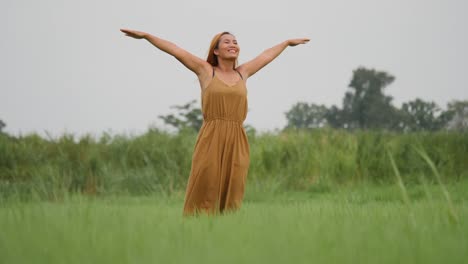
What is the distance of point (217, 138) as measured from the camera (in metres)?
4.42

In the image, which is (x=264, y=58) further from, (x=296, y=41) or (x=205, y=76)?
(x=205, y=76)

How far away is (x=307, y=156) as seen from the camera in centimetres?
1005

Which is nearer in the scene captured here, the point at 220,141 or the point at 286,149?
the point at 220,141

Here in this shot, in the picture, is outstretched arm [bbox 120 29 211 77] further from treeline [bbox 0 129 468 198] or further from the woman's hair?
treeline [bbox 0 129 468 198]

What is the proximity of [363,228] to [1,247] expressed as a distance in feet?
5.49

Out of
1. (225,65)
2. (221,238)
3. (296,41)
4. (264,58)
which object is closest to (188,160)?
(296,41)

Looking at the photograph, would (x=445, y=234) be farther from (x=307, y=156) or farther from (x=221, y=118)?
(x=307, y=156)

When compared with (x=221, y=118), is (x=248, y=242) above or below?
below

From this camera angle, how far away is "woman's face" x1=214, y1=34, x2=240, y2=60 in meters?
4.58

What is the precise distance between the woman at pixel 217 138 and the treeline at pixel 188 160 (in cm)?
413

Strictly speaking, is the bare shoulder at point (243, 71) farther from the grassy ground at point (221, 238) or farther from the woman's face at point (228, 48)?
the grassy ground at point (221, 238)

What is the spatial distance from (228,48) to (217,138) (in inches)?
31.4

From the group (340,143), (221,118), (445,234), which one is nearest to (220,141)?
(221,118)

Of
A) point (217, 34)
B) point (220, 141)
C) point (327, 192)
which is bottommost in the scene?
point (327, 192)
